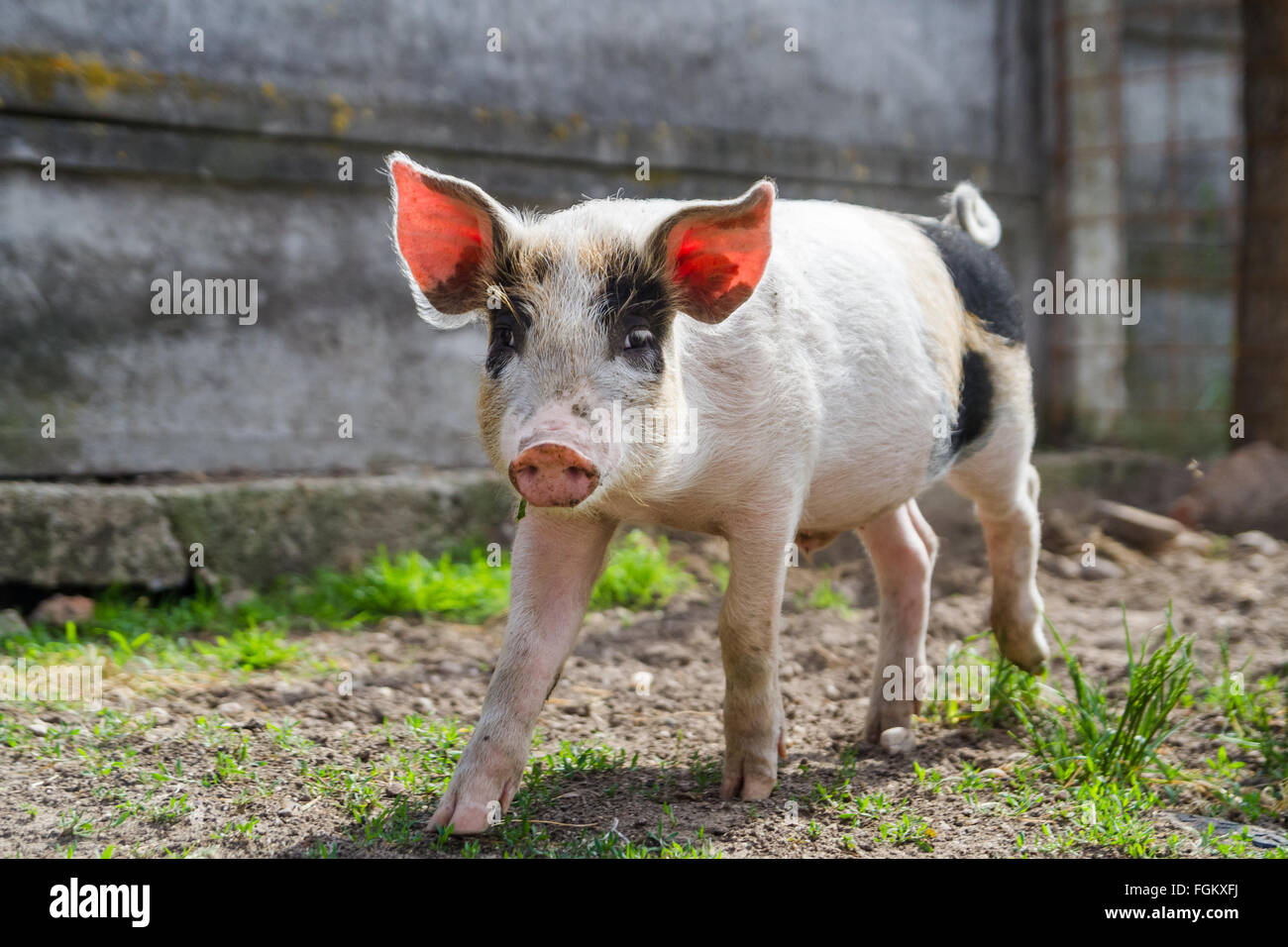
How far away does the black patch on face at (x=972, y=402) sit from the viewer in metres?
4.10

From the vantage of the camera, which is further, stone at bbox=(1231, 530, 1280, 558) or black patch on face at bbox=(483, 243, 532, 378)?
stone at bbox=(1231, 530, 1280, 558)

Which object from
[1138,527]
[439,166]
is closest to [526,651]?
[439,166]

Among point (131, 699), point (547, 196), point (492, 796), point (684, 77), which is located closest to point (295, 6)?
point (547, 196)

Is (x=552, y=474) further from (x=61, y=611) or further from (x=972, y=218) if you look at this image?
(x=61, y=611)

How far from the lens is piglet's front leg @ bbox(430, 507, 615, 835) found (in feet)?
10.2

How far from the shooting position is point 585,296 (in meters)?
3.01

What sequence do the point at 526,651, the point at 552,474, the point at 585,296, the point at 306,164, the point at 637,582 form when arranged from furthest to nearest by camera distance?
1. the point at 306,164
2. the point at 637,582
3. the point at 526,651
4. the point at 585,296
5. the point at 552,474

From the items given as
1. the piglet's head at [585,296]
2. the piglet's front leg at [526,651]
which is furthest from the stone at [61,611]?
the piglet's head at [585,296]

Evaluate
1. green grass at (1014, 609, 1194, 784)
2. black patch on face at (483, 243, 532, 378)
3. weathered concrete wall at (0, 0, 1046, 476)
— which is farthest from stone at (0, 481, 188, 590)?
green grass at (1014, 609, 1194, 784)

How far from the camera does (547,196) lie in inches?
264

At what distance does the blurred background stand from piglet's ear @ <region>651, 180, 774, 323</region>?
11.3 ft

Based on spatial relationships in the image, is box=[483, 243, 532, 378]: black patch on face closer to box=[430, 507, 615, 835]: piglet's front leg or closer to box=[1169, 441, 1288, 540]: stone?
box=[430, 507, 615, 835]: piglet's front leg

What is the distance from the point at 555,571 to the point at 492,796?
0.61 metres

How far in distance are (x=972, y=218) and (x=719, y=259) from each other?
196 cm
